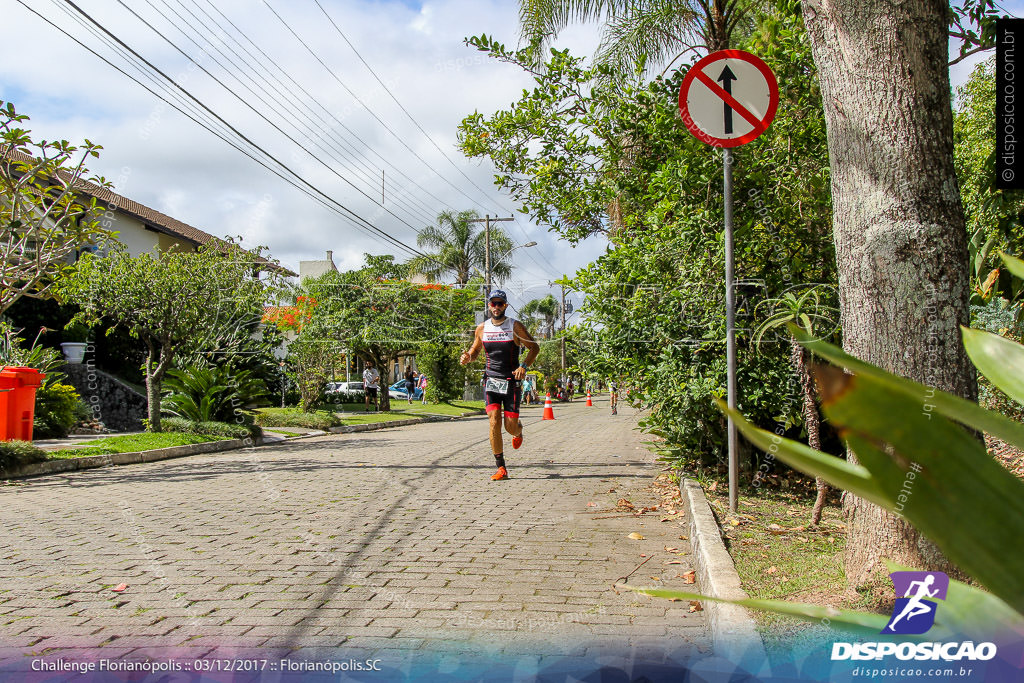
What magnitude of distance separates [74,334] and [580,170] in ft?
50.4

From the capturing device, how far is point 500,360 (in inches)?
326

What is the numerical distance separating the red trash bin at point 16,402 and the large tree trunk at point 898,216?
1121 cm

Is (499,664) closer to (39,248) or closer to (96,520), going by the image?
(96,520)

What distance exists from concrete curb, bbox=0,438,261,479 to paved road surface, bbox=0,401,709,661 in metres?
0.89

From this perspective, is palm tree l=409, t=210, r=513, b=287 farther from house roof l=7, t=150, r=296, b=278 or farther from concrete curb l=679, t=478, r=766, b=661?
concrete curb l=679, t=478, r=766, b=661

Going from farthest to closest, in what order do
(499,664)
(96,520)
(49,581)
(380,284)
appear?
(380,284) → (96,520) → (49,581) → (499,664)

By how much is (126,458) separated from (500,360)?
245 inches

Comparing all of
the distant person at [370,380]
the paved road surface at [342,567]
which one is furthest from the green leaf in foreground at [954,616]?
the distant person at [370,380]

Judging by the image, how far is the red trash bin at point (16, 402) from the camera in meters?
10.5

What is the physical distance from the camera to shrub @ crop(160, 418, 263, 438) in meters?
13.9

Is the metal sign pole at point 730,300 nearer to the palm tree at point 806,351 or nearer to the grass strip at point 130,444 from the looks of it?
the palm tree at point 806,351

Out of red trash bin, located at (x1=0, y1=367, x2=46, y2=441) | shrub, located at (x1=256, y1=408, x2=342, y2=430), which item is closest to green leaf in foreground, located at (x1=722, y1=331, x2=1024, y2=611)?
red trash bin, located at (x1=0, y1=367, x2=46, y2=441)

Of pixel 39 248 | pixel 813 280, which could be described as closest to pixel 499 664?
pixel 813 280

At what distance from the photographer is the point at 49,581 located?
169 inches
